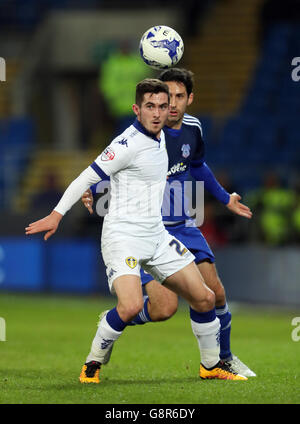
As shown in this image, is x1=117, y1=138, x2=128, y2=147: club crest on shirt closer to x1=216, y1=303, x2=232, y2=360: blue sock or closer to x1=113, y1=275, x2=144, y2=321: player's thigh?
x1=113, y1=275, x2=144, y2=321: player's thigh

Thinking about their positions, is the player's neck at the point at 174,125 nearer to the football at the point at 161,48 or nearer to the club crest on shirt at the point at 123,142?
the football at the point at 161,48

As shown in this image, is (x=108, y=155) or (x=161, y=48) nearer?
(x=108, y=155)

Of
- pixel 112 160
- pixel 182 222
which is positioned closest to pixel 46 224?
pixel 112 160

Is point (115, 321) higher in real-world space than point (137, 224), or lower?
lower

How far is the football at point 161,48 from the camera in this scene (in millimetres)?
8109

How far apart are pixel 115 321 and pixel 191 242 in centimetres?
115

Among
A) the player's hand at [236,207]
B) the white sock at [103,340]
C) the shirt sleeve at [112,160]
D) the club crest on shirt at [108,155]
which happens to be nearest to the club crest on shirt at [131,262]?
the white sock at [103,340]

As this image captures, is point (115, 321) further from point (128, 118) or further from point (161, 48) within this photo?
point (128, 118)

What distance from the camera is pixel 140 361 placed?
935 centimetres

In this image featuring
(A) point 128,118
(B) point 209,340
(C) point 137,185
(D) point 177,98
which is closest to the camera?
(C) point 137,185

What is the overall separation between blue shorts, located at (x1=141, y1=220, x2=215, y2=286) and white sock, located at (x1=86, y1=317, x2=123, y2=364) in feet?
2.77

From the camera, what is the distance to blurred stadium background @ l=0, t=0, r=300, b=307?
16.6m

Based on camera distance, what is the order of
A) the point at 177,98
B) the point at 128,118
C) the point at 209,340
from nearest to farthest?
the point at 209,340, the point at 177,98, the point at 128,118
